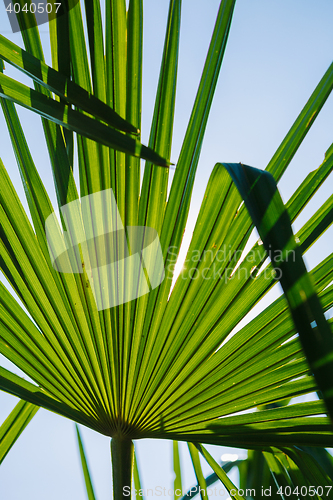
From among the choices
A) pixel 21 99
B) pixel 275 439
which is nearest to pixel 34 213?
pixel 21 99

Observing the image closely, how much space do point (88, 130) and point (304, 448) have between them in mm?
992

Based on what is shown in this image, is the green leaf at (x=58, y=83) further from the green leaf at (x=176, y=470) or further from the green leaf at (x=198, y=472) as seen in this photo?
the green leaf at (x=176, y=470)

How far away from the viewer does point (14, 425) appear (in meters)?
1.05

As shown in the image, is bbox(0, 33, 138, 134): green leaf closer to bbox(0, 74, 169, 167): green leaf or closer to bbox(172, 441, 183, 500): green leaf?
bbox(0, 74, 169, 167): green leaf

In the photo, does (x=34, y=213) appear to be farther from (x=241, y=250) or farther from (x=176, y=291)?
(x=241, y=250)

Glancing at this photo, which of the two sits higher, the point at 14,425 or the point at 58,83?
the point at 58,83

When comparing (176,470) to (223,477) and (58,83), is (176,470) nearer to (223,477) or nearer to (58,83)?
(223,477)

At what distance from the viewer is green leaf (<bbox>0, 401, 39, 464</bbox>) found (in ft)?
3.36

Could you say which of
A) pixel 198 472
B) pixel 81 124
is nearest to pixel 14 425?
pixel 198 472

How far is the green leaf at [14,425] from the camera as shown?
3.36 feet

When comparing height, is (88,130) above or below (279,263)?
above

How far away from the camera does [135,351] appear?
2.79 feet

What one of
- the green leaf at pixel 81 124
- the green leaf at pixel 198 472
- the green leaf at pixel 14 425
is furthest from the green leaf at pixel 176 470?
the green leaf at pixel 81 124

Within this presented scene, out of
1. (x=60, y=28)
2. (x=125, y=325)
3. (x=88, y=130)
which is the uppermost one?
(x=60, y=28)
